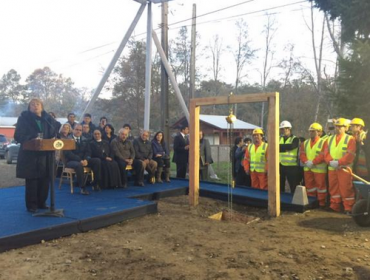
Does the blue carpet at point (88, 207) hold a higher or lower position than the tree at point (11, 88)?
lower

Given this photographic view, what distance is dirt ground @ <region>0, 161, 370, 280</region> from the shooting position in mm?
3758

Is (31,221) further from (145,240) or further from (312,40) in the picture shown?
(312,40)

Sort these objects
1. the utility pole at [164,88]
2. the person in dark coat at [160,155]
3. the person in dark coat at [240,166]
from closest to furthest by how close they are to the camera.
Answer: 1. the person in dark coat at [240,166]
2. the person in dark coat at [160,155]
3. the utility pole at [164,88]

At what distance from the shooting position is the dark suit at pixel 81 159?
299 inches

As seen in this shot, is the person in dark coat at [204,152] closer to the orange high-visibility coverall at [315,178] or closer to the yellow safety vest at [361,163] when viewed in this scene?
A: the orange high-visibility coverall at [315,178]

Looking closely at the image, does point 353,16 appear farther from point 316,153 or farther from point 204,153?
point 204,153

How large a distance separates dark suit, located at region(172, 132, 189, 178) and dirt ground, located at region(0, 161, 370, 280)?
155 inches

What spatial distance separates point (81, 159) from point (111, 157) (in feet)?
2.22

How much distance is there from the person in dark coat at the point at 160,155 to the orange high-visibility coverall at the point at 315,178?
3.54 metres

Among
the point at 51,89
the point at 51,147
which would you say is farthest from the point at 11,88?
the point at 51,147

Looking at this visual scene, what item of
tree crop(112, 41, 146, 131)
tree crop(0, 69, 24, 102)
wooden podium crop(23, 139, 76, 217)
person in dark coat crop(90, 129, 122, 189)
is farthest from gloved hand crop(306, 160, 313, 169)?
tree crop(0, 69, 24, 102)

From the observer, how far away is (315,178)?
732 cm

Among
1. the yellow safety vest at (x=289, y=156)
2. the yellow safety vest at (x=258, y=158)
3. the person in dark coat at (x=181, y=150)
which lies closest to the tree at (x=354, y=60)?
the yellow safety vest at (x=289, y=156)

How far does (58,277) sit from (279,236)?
2974 millimetres
